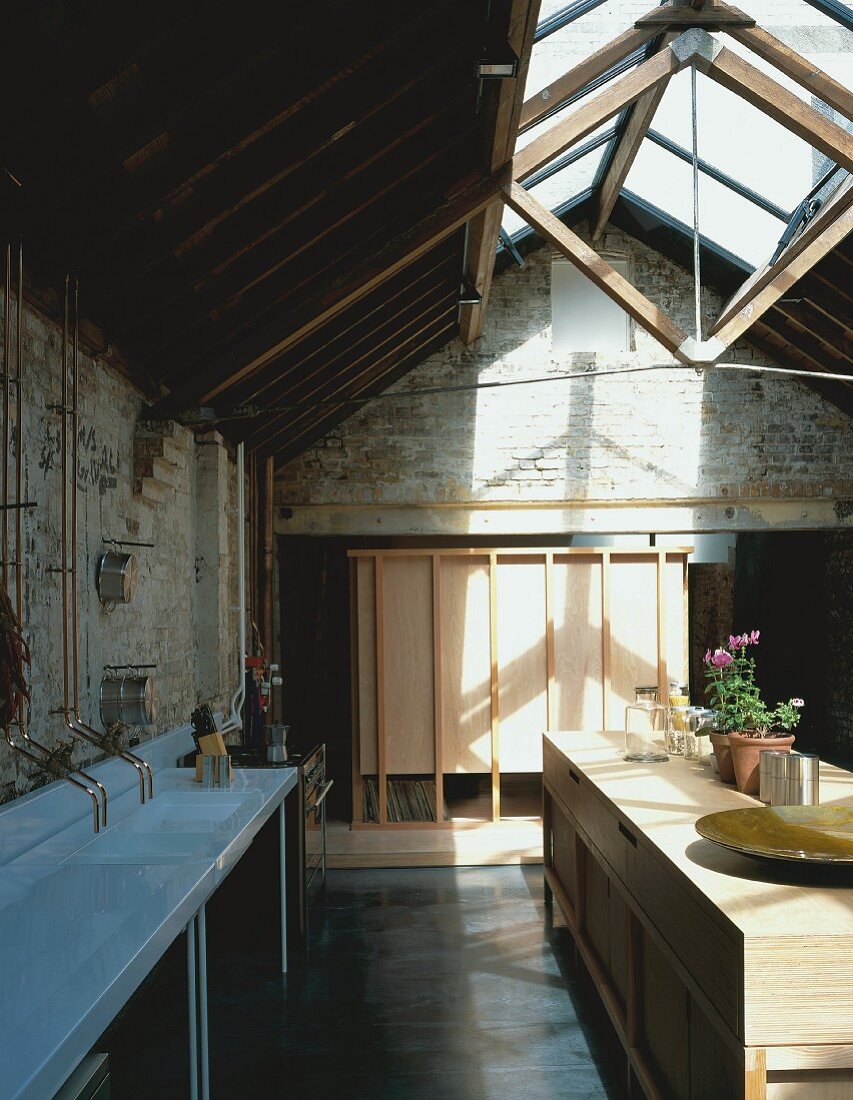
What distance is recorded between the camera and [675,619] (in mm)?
7582

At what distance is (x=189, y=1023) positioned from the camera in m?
2.75

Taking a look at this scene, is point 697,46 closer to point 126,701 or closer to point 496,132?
point 496,132

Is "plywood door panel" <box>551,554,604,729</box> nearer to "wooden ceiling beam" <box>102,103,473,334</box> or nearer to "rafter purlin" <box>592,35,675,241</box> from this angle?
"rafter purlin" <box>592,35,675,241</box>

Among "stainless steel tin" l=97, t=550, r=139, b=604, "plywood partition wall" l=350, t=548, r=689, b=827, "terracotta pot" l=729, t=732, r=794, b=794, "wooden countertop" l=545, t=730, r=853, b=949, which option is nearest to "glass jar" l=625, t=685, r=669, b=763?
"wooden countertop" l=545, t=730, r=853, b=949

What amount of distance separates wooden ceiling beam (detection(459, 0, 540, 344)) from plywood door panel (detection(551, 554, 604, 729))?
6.76ft

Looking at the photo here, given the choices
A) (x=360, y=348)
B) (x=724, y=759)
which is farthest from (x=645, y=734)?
(x=360, y=348)

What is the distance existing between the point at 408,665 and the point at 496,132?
3.90 m

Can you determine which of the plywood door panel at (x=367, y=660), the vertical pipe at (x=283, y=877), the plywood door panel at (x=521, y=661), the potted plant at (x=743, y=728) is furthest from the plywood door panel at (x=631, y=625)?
the potted plant at (x=743, y=728)

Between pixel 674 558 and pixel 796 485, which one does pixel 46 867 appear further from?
pixel 796 485

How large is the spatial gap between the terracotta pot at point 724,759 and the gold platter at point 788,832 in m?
0.83

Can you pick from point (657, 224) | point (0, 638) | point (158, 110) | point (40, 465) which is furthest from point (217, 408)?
point (657, 224)

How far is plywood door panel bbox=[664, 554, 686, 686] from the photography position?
24.7ft

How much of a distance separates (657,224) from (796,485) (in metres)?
2.38

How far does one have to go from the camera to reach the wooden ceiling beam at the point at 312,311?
491cm
